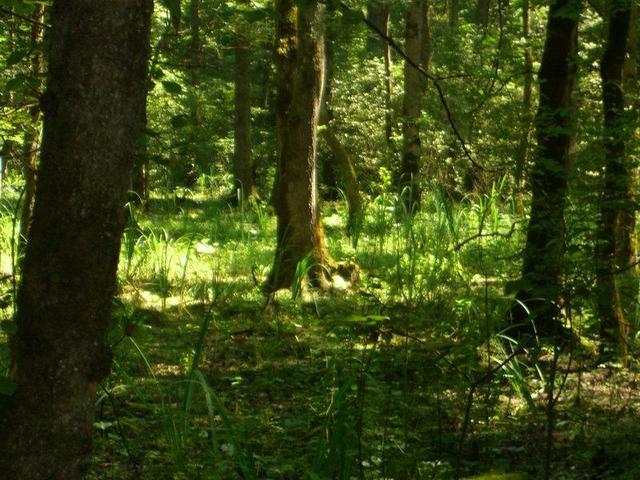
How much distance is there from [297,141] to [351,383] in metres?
4.82

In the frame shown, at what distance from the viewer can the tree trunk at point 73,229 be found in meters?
2.17

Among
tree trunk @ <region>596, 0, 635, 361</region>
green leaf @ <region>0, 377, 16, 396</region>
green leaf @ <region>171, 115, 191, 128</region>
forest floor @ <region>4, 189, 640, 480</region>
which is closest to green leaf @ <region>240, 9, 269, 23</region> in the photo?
green leaf @ <region>171, 115, 191, 128</region>

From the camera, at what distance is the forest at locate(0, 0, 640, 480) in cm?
220

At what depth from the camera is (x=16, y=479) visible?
7.28 feet

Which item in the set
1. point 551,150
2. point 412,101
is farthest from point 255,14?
point 412,101

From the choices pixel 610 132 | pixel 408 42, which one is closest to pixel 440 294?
pixel 610 132

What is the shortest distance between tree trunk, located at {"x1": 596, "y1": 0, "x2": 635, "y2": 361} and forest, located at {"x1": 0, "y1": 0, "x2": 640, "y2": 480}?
25 mm

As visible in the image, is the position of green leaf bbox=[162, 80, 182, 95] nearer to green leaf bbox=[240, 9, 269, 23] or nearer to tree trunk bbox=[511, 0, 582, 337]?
green leaf bbox=[240, 9, 269, 23]

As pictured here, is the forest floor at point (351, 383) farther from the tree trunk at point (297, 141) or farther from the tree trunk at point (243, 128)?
the tree trunk at point (243, 128)

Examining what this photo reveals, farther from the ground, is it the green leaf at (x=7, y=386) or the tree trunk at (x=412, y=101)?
the tree trunk at (x=412, y=101)

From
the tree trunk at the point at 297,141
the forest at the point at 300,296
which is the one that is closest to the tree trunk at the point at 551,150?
the forest at the point at 300,296

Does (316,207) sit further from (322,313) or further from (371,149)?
(371,149)

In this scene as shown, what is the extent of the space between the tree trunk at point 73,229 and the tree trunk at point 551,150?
2624 millimetres

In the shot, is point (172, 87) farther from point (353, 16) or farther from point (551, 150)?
point (551, 150)
